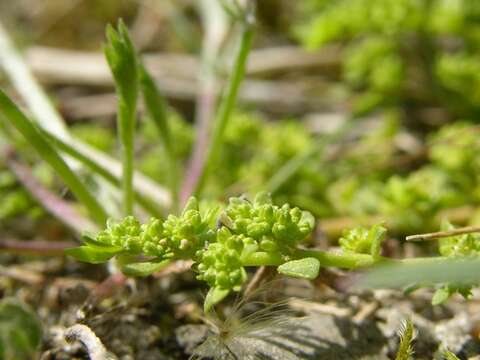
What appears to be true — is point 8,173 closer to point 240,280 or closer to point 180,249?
point 180,249

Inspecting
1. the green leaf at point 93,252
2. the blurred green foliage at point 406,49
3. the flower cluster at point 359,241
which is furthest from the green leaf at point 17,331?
the blurred green foliage at point 406,49

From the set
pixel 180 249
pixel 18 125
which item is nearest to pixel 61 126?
pixel 18 125

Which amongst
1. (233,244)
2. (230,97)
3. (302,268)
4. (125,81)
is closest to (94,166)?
(125,81)

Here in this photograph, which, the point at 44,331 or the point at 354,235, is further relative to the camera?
the point at 44,331

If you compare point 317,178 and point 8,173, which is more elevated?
point 8,173

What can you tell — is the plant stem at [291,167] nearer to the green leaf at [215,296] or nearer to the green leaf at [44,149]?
the green leaf at [44,149]

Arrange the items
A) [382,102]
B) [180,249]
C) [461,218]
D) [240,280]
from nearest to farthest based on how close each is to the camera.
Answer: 1. [240,280]
2. [180,249]
3. [461,218]
4. [382,102]
